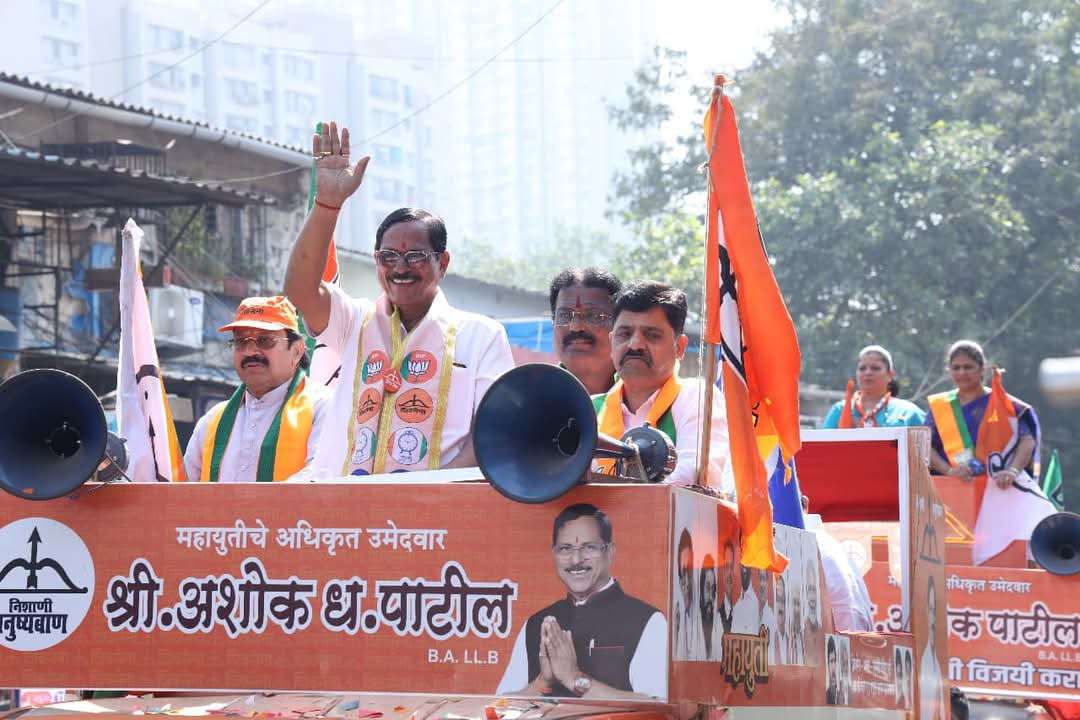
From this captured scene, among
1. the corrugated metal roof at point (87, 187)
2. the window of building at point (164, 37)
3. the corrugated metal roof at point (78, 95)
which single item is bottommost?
the corrugated metal roof at point (87, 187)

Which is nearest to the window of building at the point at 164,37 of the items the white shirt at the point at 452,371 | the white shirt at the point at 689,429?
the white shirt at the point at 452,371

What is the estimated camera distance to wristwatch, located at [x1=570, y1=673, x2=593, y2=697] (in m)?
3.66

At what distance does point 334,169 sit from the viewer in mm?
4914

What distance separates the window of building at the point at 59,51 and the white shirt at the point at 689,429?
60.9 m

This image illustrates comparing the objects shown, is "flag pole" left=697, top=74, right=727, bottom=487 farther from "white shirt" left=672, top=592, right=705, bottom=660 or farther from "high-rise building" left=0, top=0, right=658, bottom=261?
"high-rise building" left=0, top=0, right=658, bottom=261

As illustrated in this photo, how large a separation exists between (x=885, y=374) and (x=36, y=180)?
946cm

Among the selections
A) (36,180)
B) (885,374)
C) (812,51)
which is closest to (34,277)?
(36,180)

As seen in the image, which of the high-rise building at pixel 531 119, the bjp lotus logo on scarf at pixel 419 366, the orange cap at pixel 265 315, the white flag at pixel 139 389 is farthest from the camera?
the high-rise building at pixel 531 119

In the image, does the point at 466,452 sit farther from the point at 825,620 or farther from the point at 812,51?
the point at 812,51

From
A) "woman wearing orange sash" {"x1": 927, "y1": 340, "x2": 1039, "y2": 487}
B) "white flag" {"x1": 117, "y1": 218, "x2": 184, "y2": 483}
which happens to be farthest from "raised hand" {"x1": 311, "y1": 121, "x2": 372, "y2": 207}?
"woman wearing orange sash" {"x1": 927, "y1": 340, "x2": 1039, "y2": 487}

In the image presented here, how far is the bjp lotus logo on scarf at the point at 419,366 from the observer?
5031mm

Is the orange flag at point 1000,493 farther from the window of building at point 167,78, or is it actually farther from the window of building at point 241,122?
the window of building at point 241,122

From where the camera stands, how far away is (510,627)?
150 inches

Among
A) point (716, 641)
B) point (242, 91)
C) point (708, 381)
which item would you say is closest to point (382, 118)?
point (242, 91)
